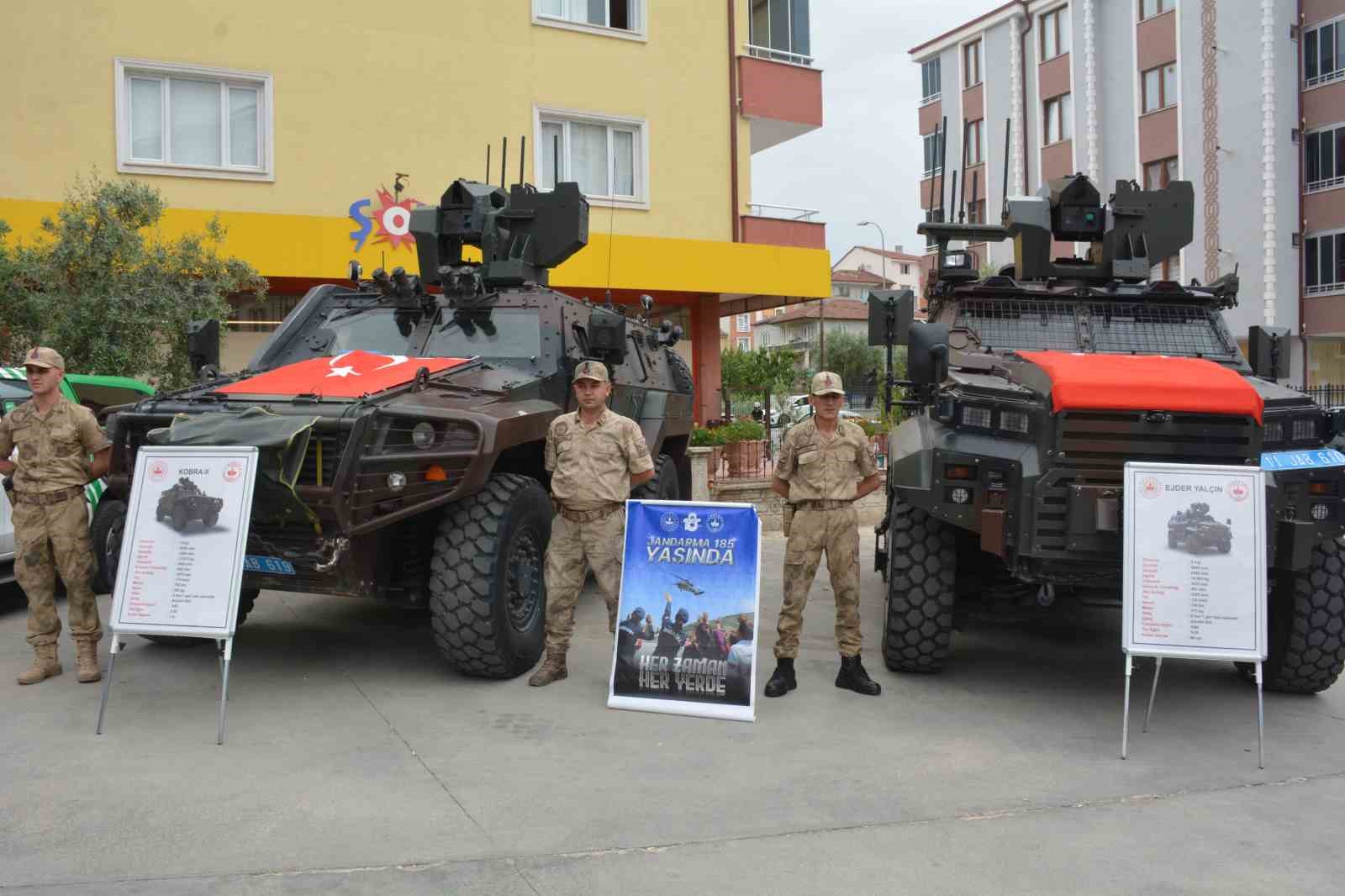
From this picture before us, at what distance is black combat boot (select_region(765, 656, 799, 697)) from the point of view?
20.0 ft

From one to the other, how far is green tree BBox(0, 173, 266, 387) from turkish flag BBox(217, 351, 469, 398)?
4.26m

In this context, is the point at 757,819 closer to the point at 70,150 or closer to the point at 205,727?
the point at 205,727

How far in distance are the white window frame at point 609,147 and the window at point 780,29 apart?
294cm

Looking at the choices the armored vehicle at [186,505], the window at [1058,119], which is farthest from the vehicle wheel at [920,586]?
the window at [1058,119]

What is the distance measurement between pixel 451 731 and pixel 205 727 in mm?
1122

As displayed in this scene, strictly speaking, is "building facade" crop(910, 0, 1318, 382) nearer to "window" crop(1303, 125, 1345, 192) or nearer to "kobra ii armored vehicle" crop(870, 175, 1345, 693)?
"window" crop(1303, 125, 1345, 192)

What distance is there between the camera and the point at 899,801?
15.0ft

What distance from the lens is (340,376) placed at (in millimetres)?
6453

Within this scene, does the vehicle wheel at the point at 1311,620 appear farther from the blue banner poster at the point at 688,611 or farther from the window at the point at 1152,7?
the window at the point at 1152,7

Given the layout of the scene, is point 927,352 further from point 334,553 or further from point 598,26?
point 598,26

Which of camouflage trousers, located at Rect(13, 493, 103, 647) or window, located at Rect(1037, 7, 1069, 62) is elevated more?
window, located at Rect(1037, 7, 1069, 62)

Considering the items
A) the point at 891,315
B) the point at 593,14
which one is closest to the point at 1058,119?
the point at 593,14

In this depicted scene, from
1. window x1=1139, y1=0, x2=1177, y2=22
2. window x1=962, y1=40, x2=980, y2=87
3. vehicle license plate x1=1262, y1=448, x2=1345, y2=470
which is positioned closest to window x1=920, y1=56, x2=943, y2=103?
window x1=962, y1=40, x2=980, y2=87

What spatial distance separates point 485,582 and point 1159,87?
30.9m
